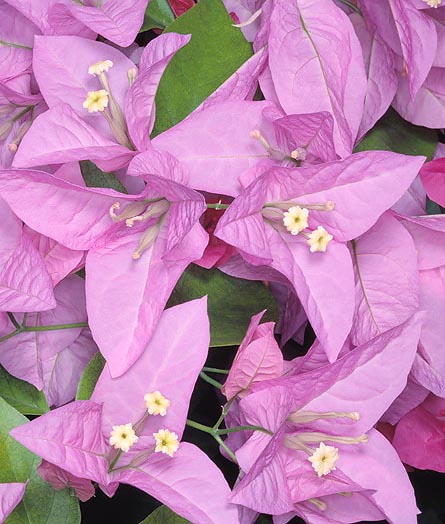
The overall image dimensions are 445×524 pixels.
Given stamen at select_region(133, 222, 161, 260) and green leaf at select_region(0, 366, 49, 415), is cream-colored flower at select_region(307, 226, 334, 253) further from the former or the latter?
green leaf at select_region(0, 366, 49, 415)

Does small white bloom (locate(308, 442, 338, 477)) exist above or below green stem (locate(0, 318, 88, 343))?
below

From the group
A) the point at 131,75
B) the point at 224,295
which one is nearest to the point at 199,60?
the point at 131,75

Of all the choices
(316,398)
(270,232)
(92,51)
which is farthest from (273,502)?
(92,51)

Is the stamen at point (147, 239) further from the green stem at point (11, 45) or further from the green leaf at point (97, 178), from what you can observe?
the green stem at point (11, 45)

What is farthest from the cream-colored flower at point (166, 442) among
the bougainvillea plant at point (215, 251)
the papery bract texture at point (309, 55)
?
the papery bract texture at point (309, 55)

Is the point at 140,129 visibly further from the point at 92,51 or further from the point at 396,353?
the point at 396,353

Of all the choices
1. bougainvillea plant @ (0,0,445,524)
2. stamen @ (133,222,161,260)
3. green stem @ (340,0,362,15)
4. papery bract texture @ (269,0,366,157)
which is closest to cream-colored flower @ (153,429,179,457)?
bougainvillea plant @ (0,0,445,524)

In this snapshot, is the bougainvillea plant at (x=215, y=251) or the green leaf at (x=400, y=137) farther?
the green leaf at (x=400, y=137)
